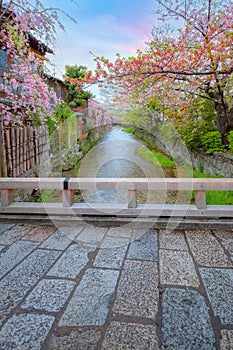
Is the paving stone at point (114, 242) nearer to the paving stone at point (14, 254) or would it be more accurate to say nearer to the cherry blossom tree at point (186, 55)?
A: the paving stone at point (14, 254)

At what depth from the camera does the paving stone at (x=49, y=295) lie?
49.8 inches

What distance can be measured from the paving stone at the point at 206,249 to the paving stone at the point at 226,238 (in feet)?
0.18

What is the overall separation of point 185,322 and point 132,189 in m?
1.37

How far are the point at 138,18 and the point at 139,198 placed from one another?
3574 millimetres

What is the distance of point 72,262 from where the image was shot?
172 cm

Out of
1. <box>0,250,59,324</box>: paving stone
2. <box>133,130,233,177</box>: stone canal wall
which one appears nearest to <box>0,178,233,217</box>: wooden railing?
<box>0,250,59,324</box>: paving stone

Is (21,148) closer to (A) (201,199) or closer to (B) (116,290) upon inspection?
(A) (201,199)

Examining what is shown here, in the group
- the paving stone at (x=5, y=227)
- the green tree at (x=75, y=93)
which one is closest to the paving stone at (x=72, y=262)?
the paving stone at (x=5, y=227)

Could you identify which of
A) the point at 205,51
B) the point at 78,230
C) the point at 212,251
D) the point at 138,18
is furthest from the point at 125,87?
the point at 212,251

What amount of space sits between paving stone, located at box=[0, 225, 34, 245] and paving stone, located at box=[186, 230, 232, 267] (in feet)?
5.12

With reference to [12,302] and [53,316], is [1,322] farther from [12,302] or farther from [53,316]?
[53,316]

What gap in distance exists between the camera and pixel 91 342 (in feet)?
3.40

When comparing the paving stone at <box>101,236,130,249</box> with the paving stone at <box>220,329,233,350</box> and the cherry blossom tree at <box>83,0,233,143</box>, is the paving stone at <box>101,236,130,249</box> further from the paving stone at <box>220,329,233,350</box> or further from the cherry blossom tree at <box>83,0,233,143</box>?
the cherry blossom tree at <box>83,0,233,143</box>

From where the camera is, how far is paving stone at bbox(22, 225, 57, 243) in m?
2.10
